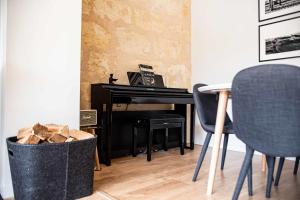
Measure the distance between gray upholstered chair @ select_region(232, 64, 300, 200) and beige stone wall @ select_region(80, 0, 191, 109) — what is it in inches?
78.1

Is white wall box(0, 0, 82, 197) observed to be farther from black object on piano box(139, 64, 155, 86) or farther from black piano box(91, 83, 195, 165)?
black object on piano box(139, 64, 155, 86)

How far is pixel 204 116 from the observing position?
2.06 metres

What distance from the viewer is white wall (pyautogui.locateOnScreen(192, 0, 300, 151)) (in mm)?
3342

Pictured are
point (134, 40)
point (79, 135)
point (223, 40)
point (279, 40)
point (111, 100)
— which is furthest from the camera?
point (223, 40)

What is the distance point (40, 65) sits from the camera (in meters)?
1.84

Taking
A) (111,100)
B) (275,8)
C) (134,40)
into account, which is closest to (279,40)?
(275,8)

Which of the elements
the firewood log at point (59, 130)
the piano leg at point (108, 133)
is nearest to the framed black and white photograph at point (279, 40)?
the piano leg at point (108, 133)

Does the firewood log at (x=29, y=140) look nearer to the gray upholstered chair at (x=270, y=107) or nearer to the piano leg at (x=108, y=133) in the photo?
the piano leg at (x=108, y=133)

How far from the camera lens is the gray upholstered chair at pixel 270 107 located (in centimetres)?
121

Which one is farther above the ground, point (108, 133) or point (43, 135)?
point (43, 135)

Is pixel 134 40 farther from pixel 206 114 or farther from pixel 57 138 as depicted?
pixel 57 138

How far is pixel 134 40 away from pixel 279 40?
196 centimetres

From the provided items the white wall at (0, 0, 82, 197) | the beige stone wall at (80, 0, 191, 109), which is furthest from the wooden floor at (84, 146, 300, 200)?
the beige stone wall at (80, 0, 191, 109)

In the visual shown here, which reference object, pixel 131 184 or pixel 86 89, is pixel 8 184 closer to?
pixel 131 184
